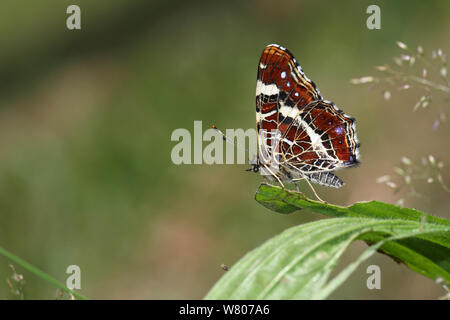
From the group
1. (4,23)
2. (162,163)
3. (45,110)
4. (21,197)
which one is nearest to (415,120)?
(162,163)

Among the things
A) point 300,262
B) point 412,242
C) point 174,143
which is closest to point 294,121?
point 412,242

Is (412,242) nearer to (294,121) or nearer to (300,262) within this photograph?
(300,262)

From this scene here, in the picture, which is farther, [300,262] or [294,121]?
[294,121]

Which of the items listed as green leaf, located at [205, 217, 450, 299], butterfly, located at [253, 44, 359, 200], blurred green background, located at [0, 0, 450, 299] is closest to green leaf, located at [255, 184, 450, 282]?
green leaf, located at [205, 217, 450, 299]

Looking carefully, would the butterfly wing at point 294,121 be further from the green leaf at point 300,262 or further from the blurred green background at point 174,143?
the blurred green background at point 174,143

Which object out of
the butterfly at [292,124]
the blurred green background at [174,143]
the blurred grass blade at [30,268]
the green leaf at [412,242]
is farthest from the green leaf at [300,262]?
the blurred green background at [174,143]

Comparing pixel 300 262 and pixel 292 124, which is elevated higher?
pixel 292 124
